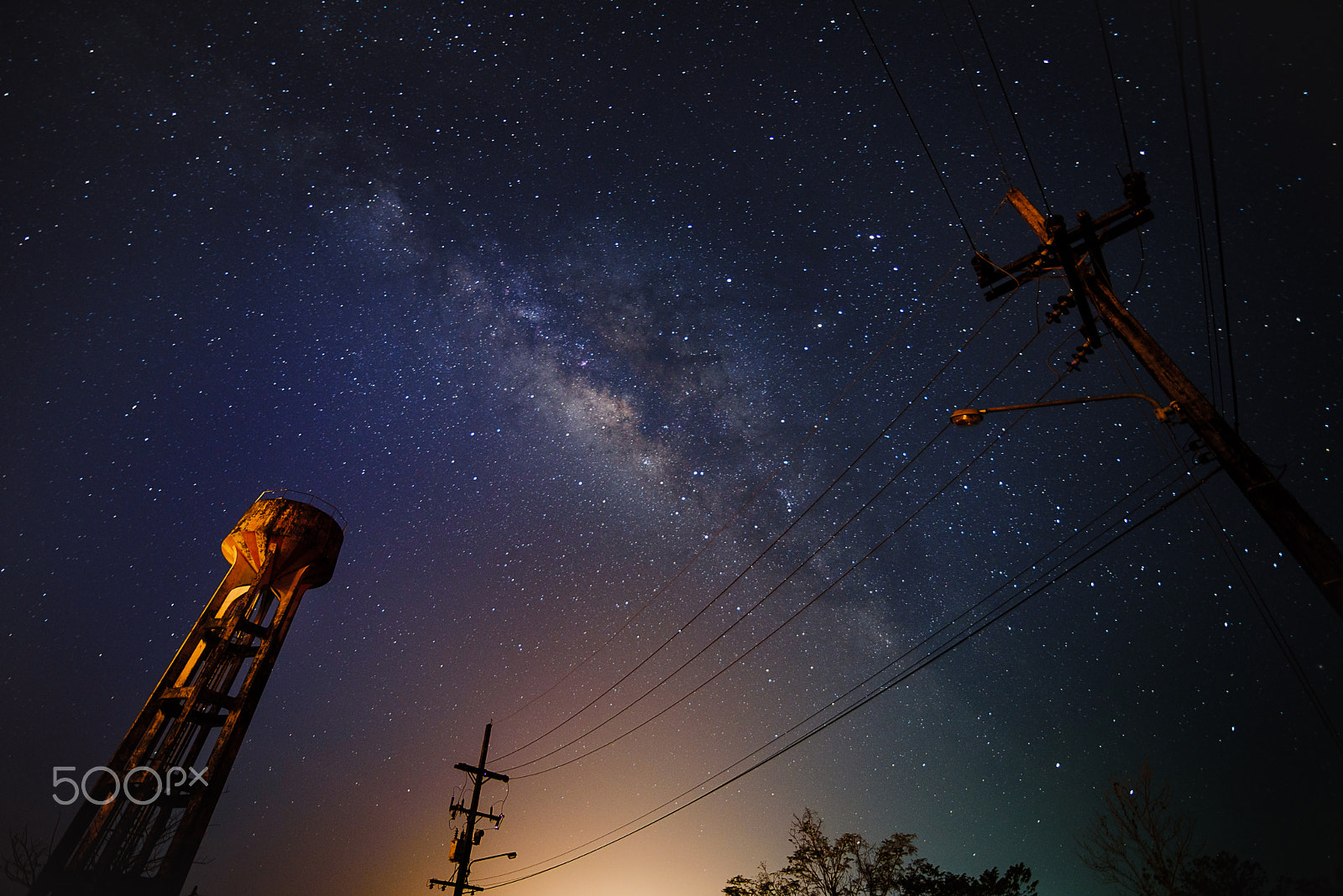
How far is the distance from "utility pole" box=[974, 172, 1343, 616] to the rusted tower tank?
25568 mm

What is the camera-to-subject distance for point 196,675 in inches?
845

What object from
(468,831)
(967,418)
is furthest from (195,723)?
(967,418)

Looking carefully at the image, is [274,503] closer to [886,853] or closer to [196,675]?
[196,675]

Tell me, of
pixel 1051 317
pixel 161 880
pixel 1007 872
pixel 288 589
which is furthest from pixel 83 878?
pixel 1007 872

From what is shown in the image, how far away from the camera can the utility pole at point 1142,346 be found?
18.6ft

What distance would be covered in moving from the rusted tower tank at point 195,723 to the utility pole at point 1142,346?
25.6m

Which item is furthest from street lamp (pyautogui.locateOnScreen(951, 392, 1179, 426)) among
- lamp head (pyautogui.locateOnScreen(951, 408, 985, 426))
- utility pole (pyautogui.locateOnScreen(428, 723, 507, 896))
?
utility pole (pyautogui.locateOnScreen(428, 723, 507, 896))

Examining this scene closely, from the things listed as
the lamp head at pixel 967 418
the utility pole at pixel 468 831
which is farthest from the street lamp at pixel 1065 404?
the utility pole at pixel 468 831

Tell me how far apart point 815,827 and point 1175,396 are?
1164 inches

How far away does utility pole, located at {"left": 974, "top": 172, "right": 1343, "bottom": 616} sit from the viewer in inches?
223

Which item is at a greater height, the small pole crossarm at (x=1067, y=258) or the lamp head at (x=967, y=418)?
the small pole crossarm at (x=1067, y=258)

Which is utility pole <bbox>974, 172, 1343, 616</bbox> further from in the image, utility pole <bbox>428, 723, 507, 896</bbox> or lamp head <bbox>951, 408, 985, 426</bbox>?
utility pole <bbox>428, 723, 507, 896</bbox>

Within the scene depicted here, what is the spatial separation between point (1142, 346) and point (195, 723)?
90.3ft

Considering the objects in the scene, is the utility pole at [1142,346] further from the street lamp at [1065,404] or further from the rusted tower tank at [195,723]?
the rusted tower tank at [195,723]
